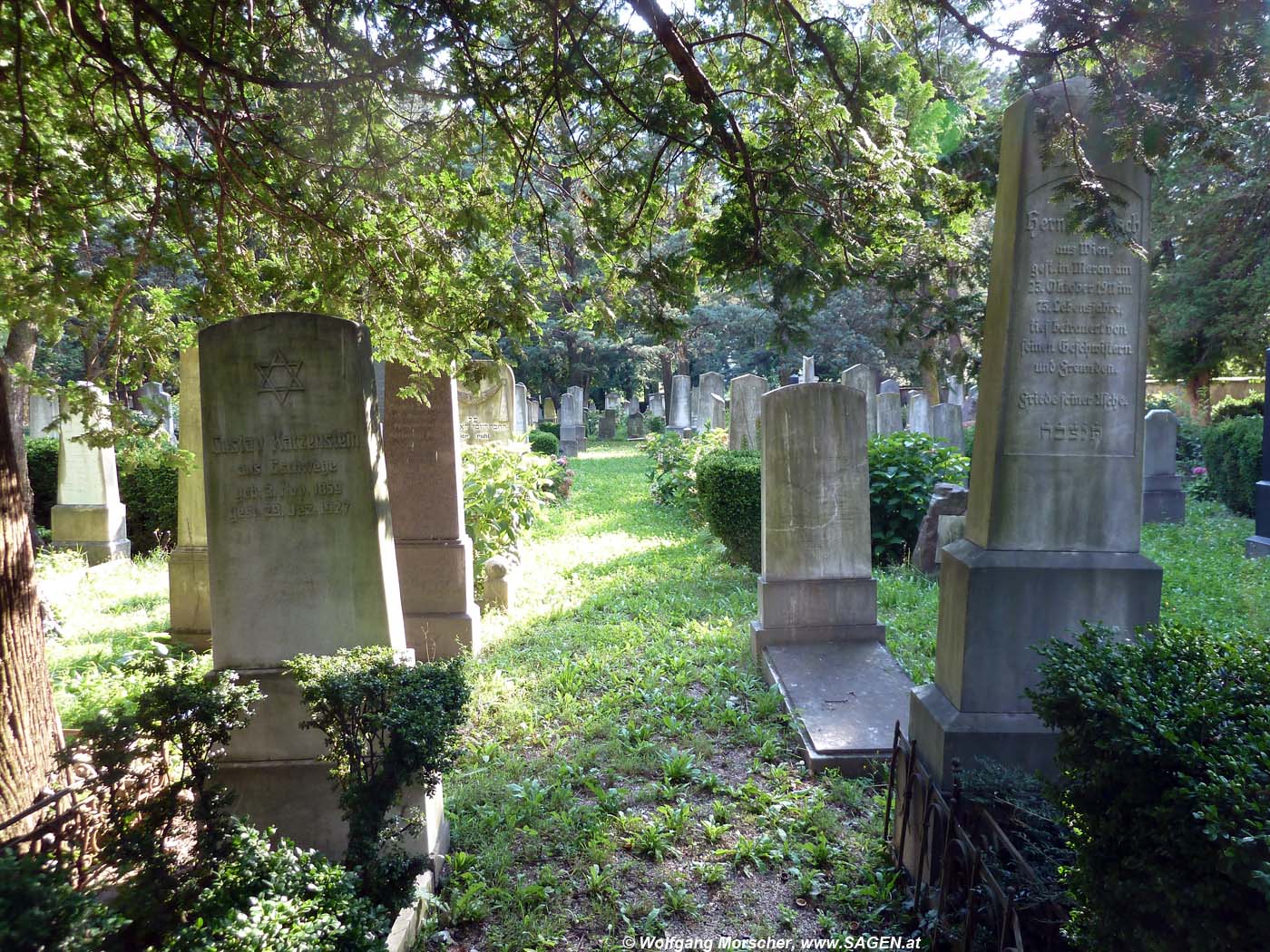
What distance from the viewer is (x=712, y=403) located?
72.6ft

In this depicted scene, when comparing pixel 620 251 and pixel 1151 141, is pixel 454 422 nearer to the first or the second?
pixel 620 251

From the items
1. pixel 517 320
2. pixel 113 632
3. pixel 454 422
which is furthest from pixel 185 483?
pixel 517 320

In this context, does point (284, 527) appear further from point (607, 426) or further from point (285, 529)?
point (607, 426)

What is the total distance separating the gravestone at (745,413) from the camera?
14.1 meters

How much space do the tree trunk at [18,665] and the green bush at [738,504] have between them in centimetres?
684

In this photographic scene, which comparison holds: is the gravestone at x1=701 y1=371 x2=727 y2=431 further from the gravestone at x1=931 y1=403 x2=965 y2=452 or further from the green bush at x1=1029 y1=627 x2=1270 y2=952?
the green bush at x1=1029 y1=627 x2=1270 y2=952

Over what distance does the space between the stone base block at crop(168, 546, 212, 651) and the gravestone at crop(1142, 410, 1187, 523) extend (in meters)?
12.8

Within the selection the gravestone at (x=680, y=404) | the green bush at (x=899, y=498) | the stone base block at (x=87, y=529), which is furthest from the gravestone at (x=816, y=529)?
the gravestone at (x=680, y=404)

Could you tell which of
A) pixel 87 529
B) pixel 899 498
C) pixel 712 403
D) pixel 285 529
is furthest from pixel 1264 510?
pixel 87 529

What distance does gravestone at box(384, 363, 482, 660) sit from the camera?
668cm

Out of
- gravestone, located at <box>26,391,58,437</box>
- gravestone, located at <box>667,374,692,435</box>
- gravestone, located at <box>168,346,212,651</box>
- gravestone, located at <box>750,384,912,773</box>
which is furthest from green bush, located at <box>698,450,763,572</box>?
gravestone, located at <box>667,374,692,435</box>

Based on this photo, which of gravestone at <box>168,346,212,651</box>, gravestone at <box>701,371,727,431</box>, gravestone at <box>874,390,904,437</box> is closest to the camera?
gravestone at <box>168,346,212,651</box>

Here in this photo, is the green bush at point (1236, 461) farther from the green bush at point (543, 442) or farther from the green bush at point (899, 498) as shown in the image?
the green bush at point (543, 442)

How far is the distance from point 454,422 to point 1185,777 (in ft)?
19.0
